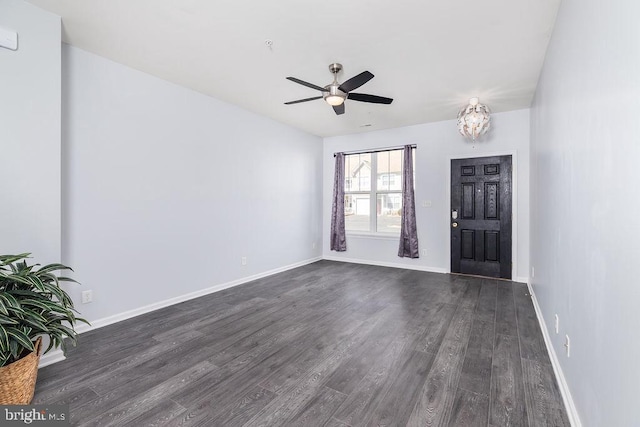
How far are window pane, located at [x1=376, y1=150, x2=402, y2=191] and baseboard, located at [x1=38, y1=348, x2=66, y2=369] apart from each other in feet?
16.8

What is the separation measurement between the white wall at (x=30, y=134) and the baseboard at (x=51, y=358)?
0.72m

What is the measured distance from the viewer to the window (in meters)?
5.75

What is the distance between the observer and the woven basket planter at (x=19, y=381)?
1.61 metres

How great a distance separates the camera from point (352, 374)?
208cm

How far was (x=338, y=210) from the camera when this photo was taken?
6.12 m

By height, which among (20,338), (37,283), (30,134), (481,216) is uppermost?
(30,134)

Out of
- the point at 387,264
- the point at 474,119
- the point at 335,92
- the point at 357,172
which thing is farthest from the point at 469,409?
the point at 357,172

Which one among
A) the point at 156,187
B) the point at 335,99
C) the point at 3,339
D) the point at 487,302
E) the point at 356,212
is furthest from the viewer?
the point at 356,212

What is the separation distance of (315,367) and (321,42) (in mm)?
2745

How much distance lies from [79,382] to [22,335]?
0.62 meters

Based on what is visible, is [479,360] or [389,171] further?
[389,171]

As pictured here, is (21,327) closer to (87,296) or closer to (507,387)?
(87,296)

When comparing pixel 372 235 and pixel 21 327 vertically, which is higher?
pixel 372 235

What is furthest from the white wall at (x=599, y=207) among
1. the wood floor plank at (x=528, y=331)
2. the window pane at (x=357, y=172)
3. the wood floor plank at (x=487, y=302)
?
the window pane at (x=357, y=172)
